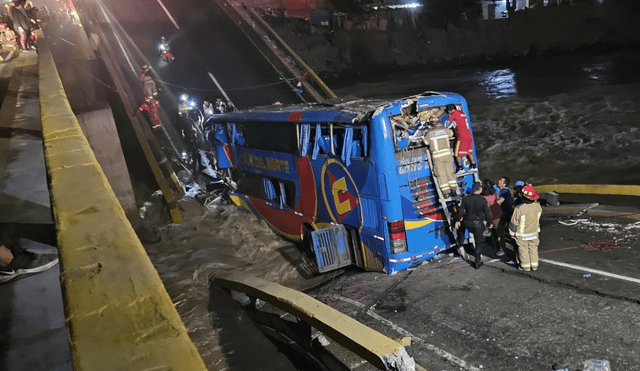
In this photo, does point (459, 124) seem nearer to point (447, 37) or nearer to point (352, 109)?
point (352, 109)

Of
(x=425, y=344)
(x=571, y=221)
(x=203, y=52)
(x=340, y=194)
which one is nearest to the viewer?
(x=425, y=344)

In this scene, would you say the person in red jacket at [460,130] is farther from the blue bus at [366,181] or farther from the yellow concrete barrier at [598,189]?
the yellow concrete barrier at [598,189]

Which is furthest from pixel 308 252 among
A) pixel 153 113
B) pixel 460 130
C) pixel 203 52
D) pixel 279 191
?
pixel 203 52

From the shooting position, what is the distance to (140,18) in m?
31.0

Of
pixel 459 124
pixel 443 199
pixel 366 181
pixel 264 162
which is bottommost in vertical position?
pixel 443 199

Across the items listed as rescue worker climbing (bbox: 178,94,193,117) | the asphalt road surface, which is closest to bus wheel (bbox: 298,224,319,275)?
rescue worker climbing (bbox: 178,94,193,117)

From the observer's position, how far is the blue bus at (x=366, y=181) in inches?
317

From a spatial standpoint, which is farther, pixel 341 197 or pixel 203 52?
pixel 203 52

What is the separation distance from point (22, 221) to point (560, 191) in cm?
1216

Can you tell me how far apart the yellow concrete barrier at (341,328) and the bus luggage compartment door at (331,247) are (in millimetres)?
1905

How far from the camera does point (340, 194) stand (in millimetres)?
9023

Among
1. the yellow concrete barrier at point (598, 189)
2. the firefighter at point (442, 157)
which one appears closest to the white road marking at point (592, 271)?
the firefighter at point (442, 157)

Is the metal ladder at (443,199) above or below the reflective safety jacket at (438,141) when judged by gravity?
below

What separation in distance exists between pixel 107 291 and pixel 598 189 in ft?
39.6
